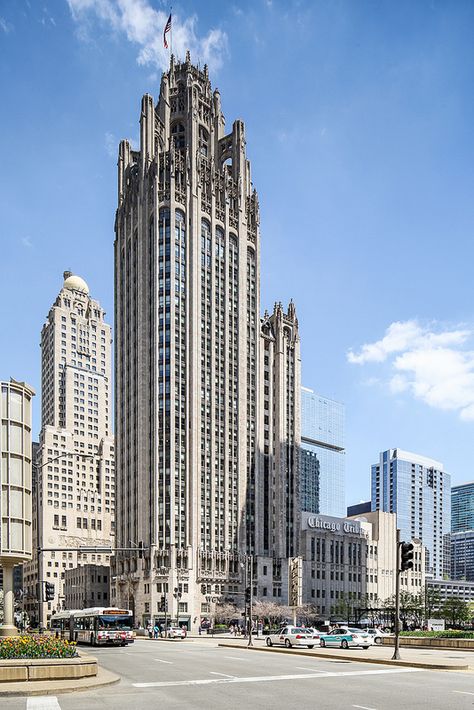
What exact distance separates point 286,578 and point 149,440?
37255 mm

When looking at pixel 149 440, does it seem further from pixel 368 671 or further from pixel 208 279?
pixel 368 671

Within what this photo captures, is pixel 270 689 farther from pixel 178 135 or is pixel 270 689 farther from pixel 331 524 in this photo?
pixel 178 135

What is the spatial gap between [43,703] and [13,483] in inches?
480

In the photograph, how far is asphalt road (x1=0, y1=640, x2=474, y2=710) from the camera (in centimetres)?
2042

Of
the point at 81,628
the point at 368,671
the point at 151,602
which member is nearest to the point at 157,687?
the point at 368,671

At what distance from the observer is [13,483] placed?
31516 mm

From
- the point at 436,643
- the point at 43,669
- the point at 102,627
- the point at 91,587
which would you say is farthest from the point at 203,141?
the point at 43,669

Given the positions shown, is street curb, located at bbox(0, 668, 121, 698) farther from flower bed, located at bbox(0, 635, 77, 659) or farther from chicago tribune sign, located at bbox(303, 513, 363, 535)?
chicago tribune sign, located at bbox(303, 513, 363, 535)

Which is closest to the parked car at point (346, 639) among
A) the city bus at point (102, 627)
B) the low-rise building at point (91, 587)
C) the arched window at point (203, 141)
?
the city bus at point (102, 627)

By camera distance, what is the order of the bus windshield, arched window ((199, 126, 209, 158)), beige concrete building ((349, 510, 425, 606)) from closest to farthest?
the bus windshield < arched window ((199, 126, 209, 158)) < beige concrete building ((349, 510, 425, 606))

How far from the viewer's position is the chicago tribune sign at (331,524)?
15512 cm

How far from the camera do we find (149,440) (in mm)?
132000

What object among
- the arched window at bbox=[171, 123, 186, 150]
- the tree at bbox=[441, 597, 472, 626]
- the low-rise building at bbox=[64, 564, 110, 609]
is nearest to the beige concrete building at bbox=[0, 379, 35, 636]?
the tree at bbox=[441, 597, 472, 626]

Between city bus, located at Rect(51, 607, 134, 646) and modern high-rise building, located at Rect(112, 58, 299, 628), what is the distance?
5606 centimetres
